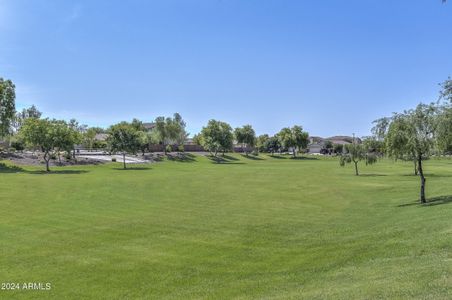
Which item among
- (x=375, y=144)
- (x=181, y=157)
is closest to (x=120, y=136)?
(x=181, y=157)

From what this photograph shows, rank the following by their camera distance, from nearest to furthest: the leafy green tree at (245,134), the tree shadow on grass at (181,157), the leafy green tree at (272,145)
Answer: the tree shadow on grass at (181,157) → the leafy green tree at (245,134) → the leafy green tree at (272,145)

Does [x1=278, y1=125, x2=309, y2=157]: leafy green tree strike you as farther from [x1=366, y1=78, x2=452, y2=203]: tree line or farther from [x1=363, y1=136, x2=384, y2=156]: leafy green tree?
[x1=366, y1=78, x2=452, y2=203]: tree line

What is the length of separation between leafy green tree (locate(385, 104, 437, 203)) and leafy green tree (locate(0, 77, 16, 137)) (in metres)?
74.6

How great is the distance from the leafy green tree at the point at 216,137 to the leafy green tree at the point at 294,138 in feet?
97.0

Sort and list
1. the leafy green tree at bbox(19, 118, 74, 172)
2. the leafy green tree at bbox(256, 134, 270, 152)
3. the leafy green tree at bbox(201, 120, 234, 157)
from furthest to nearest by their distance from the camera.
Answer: the leafy green tree at bbox(256, 134, 270, 152), the leafy green tree at bbox(201, 120, 234, 157), the leafy green tree at bbox(19, 118, 74, 172)

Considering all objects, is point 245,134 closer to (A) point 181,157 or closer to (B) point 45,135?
(A) point 181,157

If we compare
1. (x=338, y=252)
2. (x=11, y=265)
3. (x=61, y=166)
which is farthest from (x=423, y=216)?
(x=61, y=166)

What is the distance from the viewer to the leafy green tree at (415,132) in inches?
1103

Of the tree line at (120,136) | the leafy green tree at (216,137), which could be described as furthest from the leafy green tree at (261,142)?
the leafy green tree at (216,137)

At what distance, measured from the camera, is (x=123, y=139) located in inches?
3346

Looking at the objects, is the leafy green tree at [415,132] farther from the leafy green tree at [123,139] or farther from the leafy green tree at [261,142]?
the leafy green tree at [261,142]

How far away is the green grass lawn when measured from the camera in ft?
42.8

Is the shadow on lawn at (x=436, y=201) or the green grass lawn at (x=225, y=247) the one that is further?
the shadow on lawn at (x=436, y=201)

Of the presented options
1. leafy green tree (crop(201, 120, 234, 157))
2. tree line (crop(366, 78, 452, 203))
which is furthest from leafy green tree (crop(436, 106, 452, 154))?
leafy green tree (crop(201, 120, 234, 157))
